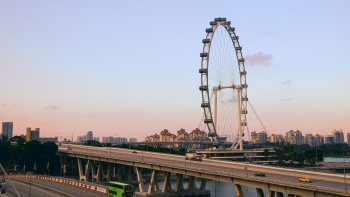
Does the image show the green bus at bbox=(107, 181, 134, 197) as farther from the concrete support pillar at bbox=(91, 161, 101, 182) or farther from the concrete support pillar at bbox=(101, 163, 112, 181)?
the concrete support pillar at bbox=(91, 161, 101, 182)

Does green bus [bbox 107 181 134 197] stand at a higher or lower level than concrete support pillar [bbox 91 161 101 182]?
higher

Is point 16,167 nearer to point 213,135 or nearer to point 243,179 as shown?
point 213,135

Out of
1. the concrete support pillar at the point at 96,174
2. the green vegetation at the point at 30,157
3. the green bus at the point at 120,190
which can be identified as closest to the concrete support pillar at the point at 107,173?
the concrete support pillar at the point at 96,174

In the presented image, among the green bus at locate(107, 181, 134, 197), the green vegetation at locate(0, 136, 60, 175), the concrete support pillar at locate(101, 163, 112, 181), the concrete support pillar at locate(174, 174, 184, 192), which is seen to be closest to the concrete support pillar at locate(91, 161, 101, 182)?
the concrete support pillar at locate(101, 163, 112, 181)

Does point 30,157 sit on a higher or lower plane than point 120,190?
higher

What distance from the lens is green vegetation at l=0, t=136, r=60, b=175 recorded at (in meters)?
160

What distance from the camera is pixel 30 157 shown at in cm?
16075

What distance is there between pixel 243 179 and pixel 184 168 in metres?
19.4

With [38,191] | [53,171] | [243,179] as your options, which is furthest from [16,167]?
[243,179]

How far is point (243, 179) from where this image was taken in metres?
76.9

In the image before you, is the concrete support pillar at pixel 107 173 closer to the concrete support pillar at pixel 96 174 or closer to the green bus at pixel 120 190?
the concrete support pillar at pixel 96 174

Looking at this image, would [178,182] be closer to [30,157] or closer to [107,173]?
[107,173]

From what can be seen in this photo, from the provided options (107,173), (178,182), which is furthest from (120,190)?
(107,173)

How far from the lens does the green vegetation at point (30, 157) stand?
16050 cm
